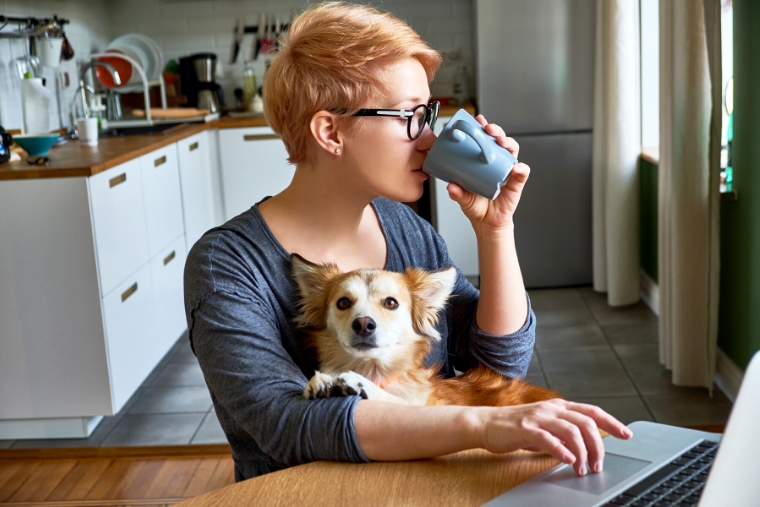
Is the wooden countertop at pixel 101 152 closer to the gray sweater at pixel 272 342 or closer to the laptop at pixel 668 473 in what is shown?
the gray sweater at pixel 272 342

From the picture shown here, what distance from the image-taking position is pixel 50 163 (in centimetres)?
276

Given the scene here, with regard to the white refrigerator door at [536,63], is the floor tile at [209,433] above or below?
below

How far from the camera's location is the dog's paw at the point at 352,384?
0.96 m

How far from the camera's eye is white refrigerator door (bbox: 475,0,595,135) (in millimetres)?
4156

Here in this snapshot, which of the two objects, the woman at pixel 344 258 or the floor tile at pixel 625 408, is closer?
the woman at pixel 344 258

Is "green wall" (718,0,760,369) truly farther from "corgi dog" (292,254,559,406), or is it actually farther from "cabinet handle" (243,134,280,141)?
"cabinet handle" (243,134,280,141)

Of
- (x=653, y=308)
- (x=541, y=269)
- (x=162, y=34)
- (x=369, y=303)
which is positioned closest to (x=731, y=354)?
(x=653, y=308)

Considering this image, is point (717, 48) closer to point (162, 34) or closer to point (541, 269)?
point (541, 269)

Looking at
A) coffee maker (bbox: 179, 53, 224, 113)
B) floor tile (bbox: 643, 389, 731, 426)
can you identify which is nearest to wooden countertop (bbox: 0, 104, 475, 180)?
coffee maker (bbox: 179, 53, 224, 113)

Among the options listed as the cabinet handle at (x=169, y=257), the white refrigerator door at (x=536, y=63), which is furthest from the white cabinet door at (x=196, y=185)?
the white refrigerator door at (x=536, y=63)

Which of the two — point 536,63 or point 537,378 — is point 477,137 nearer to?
point 537,378

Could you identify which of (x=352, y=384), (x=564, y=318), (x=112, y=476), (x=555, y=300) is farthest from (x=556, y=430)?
(x=555, y=300)

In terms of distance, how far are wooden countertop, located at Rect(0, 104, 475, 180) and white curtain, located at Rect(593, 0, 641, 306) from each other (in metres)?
0.72

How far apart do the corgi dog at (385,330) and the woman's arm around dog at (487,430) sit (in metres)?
0.09
